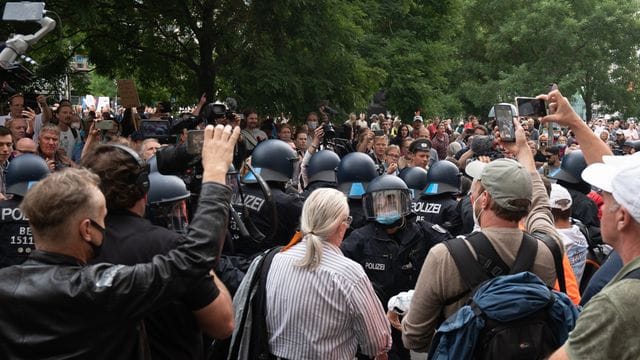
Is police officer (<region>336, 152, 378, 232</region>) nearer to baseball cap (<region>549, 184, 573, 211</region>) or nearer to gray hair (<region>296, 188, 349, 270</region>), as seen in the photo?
baseball cap (<region>549, 184, 573, 211</region>)

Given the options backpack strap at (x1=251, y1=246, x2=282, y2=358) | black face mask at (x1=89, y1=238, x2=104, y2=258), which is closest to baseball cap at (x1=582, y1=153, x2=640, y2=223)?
black face mask at (x1=89, y1=238, x2=104, y2=258)

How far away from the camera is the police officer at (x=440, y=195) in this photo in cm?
685

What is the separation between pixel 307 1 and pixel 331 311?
8.73 metres

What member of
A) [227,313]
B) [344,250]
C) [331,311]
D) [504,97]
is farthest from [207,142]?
[504,97]

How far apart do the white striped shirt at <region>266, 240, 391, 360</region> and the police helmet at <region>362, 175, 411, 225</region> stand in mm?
1525

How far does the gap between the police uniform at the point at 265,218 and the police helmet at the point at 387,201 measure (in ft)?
2.11

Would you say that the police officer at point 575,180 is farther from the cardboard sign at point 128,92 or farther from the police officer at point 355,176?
the cardboard sign at point 128,92

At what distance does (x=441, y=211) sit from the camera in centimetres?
687

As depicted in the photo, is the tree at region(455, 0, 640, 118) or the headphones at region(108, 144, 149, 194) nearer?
the headphones at region(108, 144, 149, 194)

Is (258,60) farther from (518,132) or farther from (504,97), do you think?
(504,97)

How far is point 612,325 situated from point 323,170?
5535 millimetres

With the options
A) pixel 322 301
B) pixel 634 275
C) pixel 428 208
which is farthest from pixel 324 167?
pixel 634 275

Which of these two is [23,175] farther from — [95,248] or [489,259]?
[489,259]

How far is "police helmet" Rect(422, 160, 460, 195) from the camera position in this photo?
6.93 metres
